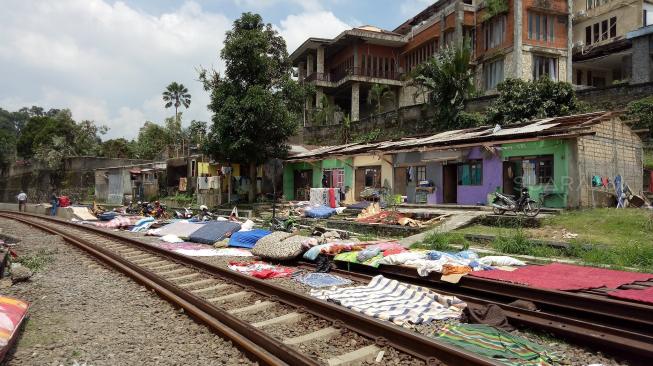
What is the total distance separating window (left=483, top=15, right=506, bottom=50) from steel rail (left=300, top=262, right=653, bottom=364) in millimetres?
29683

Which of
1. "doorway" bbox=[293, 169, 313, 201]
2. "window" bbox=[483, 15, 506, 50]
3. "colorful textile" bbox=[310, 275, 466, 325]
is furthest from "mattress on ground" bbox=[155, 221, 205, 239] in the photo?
"window" bbox=[483, 15, 506, 50]

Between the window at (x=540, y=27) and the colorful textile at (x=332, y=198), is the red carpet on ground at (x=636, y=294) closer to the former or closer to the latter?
the colorful textile at (x=332, y=198)

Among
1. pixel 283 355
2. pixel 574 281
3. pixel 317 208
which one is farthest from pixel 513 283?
pixel 317 208

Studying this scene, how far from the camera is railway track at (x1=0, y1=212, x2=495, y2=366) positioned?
168 inches

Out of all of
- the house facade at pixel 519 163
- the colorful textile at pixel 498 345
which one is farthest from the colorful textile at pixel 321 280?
the house facade at pixel 519 163

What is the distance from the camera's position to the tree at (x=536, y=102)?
22859mm

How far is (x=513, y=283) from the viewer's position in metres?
6.53

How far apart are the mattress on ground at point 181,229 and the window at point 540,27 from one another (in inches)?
1014

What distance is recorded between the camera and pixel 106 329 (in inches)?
218

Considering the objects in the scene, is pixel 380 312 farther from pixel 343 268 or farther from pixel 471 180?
pixel 471 180

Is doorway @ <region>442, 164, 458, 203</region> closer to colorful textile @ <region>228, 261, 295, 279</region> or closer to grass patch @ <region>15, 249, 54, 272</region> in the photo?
colorful textile @ <region>228, 261, 295, 279</region>

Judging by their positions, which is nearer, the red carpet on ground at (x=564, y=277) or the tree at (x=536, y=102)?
the red carpet on ground at (x=564, y=277)

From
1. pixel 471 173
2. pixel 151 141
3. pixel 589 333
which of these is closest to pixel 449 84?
pixel 471 173

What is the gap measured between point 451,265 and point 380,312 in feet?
7.53
